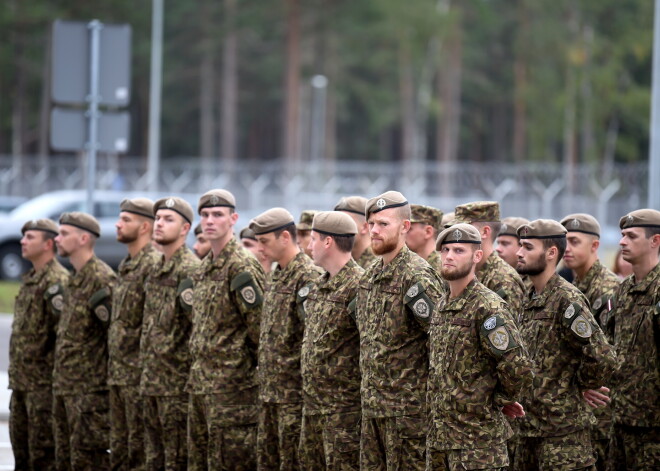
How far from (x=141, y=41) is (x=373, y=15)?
10016 millimetres

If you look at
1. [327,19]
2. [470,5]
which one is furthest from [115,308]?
[470,5]

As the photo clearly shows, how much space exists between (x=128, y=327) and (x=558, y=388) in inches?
120

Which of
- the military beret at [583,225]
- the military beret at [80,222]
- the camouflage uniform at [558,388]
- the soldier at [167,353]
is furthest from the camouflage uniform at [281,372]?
the military beret at [80,222]

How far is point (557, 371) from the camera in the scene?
263 inches

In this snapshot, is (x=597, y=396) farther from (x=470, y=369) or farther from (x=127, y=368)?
(x=127, y=368)

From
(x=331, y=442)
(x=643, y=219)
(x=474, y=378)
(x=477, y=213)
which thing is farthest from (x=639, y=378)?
(x=331, y=442)

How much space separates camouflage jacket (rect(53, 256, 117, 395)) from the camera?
27.5 ft

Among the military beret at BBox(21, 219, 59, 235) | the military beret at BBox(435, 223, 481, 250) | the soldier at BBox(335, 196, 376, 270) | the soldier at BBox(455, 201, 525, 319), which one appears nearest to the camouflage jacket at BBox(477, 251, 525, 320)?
the soldier at BBox(455, 201, 525, 319)

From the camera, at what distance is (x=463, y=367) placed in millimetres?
5949

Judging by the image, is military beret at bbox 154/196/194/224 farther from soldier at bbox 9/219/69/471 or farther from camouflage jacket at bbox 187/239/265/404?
soldier at bbox 9/219/69/471

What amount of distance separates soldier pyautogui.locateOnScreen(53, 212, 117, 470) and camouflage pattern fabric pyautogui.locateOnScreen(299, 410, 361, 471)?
2.17m

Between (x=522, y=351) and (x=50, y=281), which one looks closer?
(x=522, y=351)

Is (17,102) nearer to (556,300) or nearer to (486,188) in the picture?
(486,188)

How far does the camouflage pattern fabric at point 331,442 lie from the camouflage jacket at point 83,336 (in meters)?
2.20
